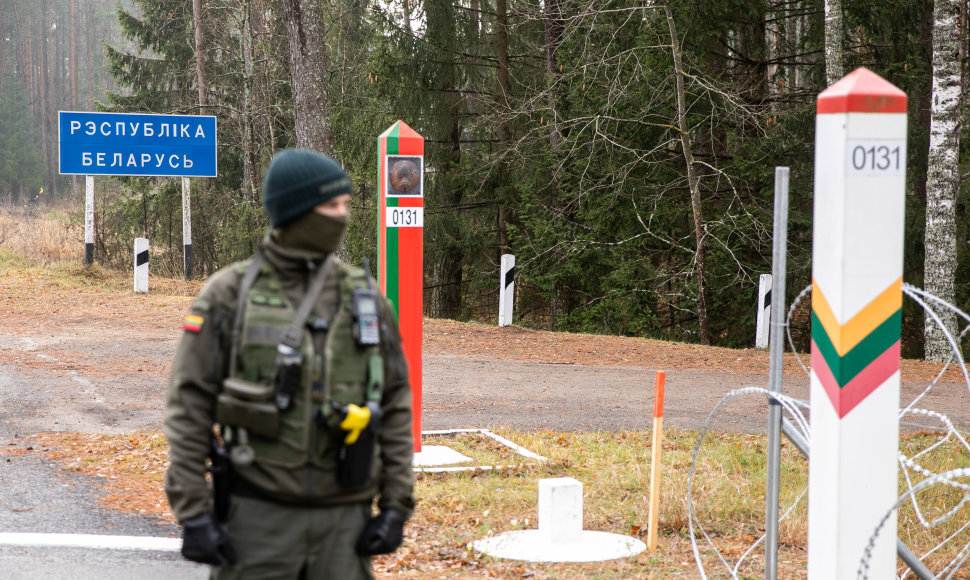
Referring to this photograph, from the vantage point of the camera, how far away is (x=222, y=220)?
31812 millimetres

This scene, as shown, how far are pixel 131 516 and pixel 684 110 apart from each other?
14514 mm

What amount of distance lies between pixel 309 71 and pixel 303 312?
13.3 meters

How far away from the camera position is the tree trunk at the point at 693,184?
18.6 meters

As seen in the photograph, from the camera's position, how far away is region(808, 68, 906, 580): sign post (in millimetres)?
3539

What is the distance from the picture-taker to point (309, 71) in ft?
50.8

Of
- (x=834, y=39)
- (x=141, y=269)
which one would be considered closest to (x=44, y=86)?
(x=141, y=269)

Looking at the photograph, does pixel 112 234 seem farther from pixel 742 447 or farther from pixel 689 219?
pixel 742 447

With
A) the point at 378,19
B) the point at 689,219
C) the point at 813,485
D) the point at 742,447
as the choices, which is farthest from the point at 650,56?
the point at 813,485

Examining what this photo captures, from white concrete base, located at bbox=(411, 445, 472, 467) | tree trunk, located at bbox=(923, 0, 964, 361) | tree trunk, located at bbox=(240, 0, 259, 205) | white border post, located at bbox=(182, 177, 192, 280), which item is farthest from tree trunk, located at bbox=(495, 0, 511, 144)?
white concrete base, located at bbox=(411, 445, 472, 467)

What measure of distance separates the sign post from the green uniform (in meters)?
1.78

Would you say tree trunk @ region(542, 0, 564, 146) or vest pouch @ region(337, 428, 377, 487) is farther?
tree trunk @ region(542, 0, 564, 146)

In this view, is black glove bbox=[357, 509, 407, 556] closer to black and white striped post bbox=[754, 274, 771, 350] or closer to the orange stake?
the orange stake

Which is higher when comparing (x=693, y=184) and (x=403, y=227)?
(x=693, y=184)

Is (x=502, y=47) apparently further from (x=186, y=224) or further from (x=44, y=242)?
(x=44, y=242)
